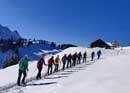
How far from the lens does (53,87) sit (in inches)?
843

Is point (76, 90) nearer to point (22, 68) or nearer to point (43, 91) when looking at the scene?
point (43, 91)

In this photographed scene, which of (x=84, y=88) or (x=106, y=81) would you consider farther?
(x=106, y=81)

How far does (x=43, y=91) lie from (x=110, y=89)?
386 centimetres

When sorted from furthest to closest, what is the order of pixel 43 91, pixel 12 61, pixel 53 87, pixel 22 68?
pixel 12 61 → pixel 22 68 → pixel 53 87 → pixel 43 91

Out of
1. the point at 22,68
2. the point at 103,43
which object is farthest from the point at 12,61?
the point at 22,68

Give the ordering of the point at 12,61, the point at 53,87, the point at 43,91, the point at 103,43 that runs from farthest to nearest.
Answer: the point at 103,43 → the point at 12,61 → the point at 53,87 → the point at 43,91

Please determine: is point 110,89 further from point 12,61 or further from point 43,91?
point 12,61

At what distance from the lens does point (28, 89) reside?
21078 mm

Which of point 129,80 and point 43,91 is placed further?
point 129,80

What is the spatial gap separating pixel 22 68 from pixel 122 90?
6969 millimetres

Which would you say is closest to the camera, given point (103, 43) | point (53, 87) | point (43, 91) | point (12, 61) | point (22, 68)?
point (43, 91)

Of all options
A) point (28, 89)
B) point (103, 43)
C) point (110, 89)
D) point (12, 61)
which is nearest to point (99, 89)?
point (110, 89)

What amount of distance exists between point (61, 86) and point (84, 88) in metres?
1.56

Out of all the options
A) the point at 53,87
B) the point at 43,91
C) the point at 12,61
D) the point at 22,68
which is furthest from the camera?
the point at 12,61
